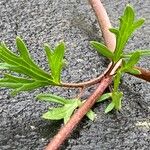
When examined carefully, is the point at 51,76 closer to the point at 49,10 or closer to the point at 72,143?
the point at 72,143

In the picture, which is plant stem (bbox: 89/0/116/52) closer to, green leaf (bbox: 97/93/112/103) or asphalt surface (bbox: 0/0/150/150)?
asphalt surface (bbox: 0/0/150/150)

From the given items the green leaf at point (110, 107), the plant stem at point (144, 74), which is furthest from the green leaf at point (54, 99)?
the plant stem at point (144, 74)

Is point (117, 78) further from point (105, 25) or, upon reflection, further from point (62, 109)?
point (105, 25)

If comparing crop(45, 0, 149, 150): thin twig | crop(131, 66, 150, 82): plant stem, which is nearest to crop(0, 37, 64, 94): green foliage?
crop(45, 0, 149, 150): thin twig

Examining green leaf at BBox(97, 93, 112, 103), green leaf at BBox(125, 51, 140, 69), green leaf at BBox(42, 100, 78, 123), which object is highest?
green leaf at BBox(125, 51, 140, 69)

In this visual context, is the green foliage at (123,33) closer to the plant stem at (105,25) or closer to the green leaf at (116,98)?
the green leaf at (116,98)

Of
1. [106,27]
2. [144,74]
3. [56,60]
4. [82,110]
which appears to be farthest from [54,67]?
[106,27]

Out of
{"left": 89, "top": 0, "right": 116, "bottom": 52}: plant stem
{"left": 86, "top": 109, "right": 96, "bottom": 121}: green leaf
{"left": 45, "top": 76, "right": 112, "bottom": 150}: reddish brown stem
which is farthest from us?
{"left": 89, "top": 0, "right": 116, "bottom": 52}: plant stem
